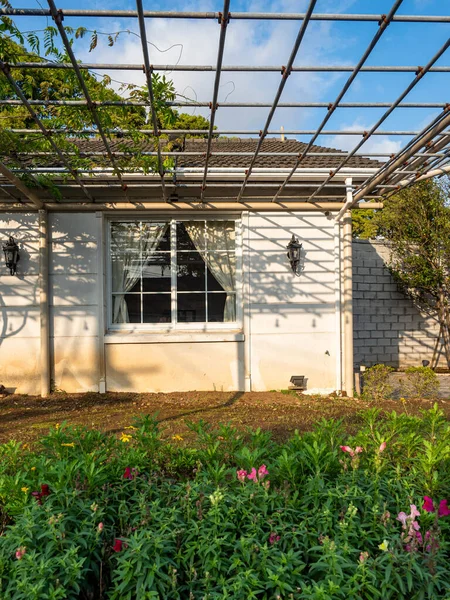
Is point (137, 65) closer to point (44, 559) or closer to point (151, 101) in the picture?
point (151, 101)

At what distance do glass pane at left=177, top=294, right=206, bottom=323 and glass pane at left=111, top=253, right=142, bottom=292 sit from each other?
0.68m

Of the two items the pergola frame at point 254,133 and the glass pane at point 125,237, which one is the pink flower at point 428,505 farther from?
the glass pane at point 125,237

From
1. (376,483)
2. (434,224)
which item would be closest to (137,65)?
(376,483)

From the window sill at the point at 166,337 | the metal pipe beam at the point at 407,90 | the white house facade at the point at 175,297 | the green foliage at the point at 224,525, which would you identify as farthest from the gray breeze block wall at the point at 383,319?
the green foliage at the point at 224,525

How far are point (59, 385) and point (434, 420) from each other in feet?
17.7

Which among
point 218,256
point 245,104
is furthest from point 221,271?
point 245,104

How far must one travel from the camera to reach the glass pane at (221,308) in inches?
293

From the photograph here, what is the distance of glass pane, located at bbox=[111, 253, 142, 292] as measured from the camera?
7359mm

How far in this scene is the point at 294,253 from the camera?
7184 mm

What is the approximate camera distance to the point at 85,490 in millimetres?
2189

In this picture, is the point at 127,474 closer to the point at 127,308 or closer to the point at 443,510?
the point at 443,510

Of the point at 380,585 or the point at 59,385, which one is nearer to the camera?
the point at 380,585

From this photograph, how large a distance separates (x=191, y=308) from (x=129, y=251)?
1.26 meters

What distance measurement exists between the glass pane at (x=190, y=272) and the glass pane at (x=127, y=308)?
688 mm
